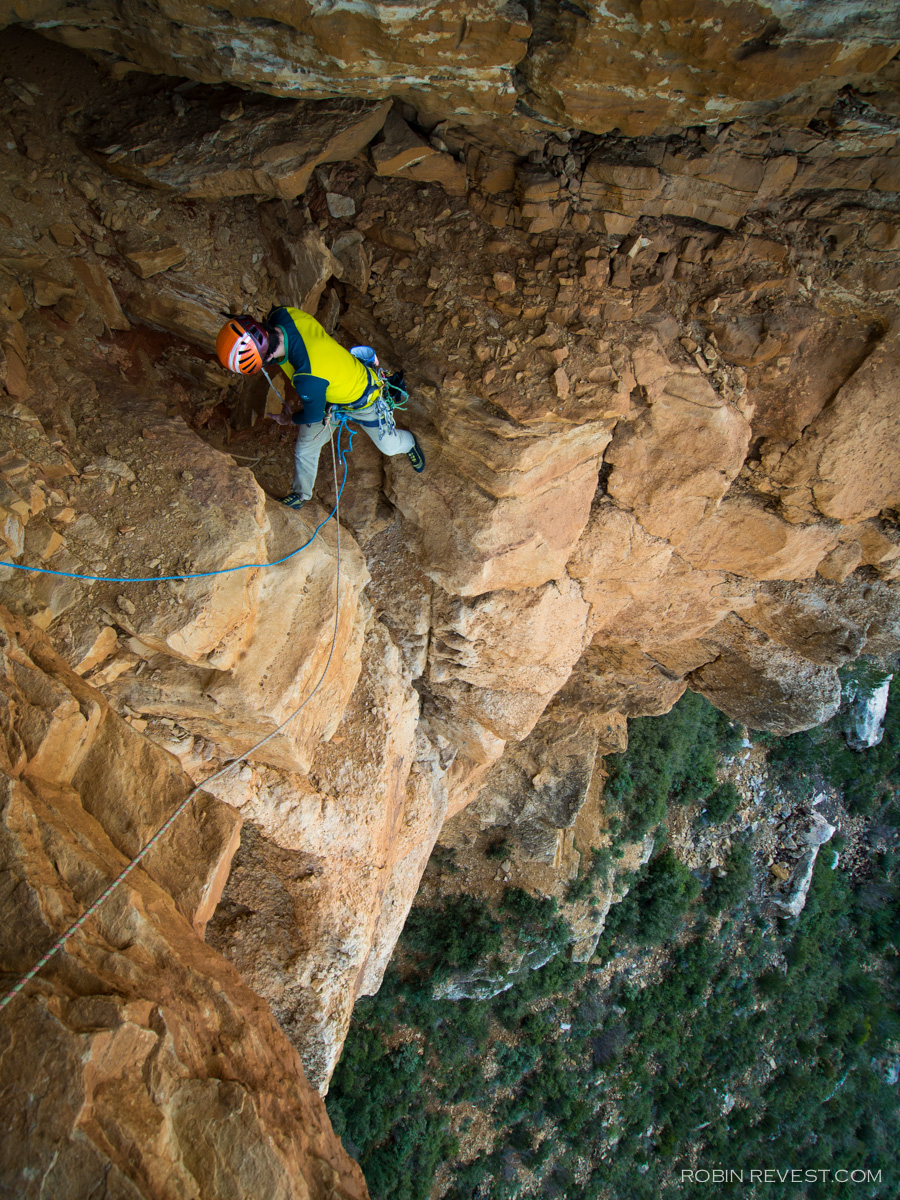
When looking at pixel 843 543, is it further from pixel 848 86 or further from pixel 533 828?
pixel 533 828

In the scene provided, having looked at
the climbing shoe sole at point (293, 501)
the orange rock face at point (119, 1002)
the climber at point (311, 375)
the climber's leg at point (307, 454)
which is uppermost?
the climber at point (311, 375)

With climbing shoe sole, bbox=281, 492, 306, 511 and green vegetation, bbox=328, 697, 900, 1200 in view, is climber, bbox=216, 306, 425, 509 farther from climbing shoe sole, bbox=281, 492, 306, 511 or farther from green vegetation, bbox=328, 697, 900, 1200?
green vegetation, bbox=328, 697, 900, 1200

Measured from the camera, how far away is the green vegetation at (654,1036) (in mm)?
9203

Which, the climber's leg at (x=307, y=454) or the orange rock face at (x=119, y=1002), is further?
the climber's leg at (x=307, y=454)

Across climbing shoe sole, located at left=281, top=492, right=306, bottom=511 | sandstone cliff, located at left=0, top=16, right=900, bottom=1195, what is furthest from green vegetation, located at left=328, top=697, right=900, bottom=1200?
climbing shoe sole, located at left=281, top=492, right=306, bottom=511

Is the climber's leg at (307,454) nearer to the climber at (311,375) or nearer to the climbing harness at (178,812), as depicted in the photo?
the climber at (311,375)

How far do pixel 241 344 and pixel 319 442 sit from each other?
109 centimetres

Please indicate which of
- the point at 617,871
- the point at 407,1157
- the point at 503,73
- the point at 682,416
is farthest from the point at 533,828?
the point at 503,73

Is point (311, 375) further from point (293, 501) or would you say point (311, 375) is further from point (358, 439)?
point (358, 439)

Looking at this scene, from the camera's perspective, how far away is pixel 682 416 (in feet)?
14.7

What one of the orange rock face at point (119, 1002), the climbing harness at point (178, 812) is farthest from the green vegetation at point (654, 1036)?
the climbing harness at point (178, 812)

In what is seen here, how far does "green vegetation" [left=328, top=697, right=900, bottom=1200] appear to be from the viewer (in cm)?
920

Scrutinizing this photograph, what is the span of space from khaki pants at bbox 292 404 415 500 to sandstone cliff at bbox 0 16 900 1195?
0.27 metres

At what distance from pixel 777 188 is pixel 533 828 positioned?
7.59m
